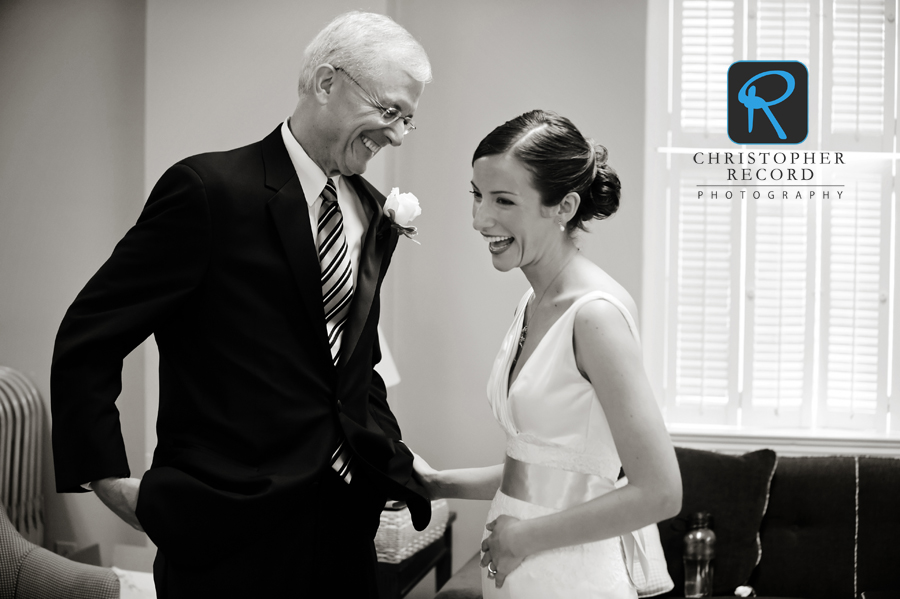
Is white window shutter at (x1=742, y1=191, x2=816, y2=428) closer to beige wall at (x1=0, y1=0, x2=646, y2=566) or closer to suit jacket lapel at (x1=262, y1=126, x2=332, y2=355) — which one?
beige wall at (x1=0, y1=0, x2=646, y2=566)

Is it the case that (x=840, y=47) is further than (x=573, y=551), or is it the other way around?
(x=840, y=47)

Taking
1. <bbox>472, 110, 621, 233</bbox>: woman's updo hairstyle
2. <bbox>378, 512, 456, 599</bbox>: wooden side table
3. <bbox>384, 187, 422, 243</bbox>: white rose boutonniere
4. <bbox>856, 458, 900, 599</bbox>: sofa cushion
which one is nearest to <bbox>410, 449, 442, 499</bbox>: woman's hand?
<bbox>384, 187, 422, 243</bbox>: white rose boutonniere

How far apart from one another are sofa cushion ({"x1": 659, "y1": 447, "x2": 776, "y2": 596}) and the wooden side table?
960mm

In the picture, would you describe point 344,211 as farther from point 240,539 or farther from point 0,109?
point 0,109

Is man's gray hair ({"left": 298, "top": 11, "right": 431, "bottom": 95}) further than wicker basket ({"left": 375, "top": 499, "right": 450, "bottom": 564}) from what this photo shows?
No

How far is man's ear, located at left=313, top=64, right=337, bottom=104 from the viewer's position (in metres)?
1.55

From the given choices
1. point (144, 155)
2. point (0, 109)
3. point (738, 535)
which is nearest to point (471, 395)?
point (738, 535)

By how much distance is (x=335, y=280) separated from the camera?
1.50 meters

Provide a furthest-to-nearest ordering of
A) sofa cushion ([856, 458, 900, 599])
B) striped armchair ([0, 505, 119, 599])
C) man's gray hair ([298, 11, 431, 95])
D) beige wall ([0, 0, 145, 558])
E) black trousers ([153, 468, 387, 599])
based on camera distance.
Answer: beige wall ([0, 0, 145, 558]) → sofa cushion ([856, 458, 900, 599]) → striped armchair ([0, 505, 119, 599]) → man's gray hair ([298, 11, 431, 95]) → black trousers ([153, 468, 387, 599])

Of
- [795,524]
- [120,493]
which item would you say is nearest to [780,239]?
[795,524]

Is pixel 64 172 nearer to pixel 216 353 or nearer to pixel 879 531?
pixel 216 353

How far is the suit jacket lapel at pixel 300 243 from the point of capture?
1419 millimetres

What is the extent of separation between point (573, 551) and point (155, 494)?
790mm

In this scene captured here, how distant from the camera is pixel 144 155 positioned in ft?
11.4
